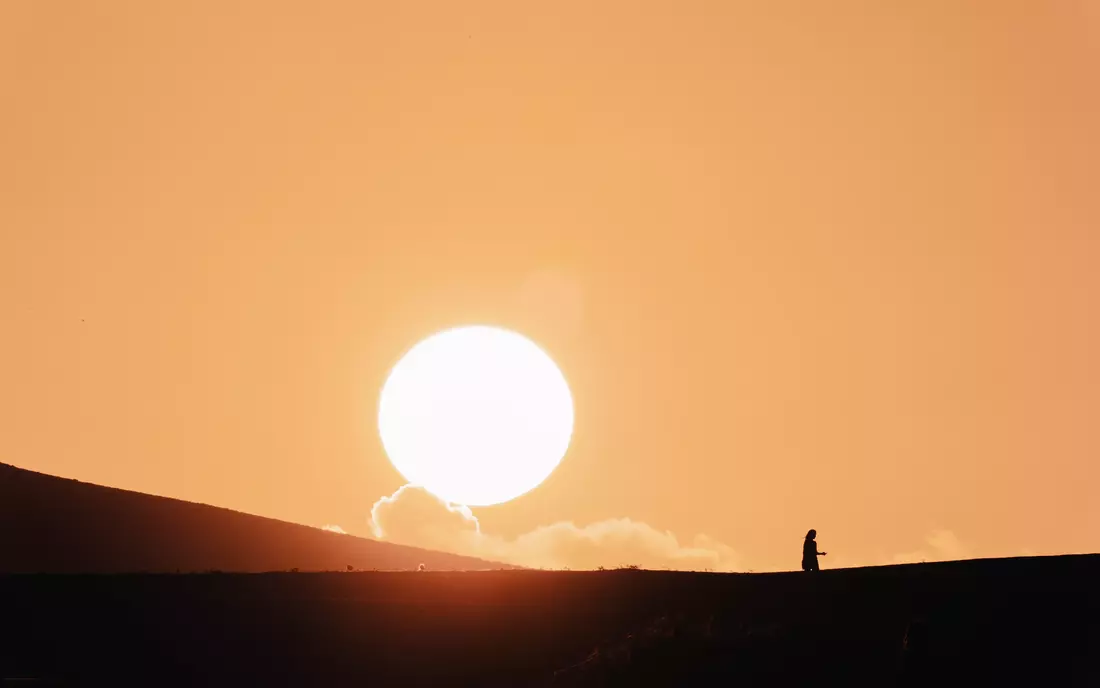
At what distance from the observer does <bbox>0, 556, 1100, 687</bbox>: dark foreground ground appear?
2553 centimetres

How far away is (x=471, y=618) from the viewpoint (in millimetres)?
30359

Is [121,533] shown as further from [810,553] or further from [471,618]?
[810,553]

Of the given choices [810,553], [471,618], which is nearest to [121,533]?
[471,618]

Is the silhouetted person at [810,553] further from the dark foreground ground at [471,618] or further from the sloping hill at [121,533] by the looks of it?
the sloping hill at [121,533]

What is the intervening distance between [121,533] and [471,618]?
2404cm

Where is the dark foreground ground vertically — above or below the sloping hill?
below

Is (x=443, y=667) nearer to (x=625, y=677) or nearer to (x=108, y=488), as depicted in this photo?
(x=625, y=677)

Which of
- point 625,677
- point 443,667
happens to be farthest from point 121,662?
point 625,677

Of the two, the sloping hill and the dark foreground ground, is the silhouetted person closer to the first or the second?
the dark foreground ground

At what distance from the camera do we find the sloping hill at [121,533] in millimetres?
47281

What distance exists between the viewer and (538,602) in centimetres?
3050

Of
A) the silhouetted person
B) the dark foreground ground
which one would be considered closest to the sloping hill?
the dark foreground ground

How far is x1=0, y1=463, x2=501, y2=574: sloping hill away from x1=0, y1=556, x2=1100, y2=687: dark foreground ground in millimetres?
15555

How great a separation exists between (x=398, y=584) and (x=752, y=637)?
13.2 meters
